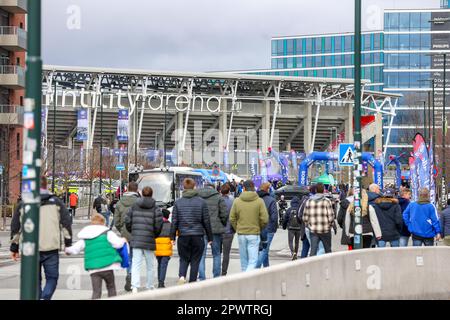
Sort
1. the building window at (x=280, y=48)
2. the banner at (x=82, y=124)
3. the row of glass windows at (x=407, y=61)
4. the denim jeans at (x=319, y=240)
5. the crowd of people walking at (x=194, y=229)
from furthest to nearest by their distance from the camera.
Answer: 1. the building window at (x=280, y=48)
2. the row of glass windows at (x=407, y=61)
3. the banner at (x=82, y=124)
4. the denim jeans at (x=319, y=240)
5. the crowd of people walking at (x=194, y=229)

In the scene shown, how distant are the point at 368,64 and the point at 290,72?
18250 millimetres

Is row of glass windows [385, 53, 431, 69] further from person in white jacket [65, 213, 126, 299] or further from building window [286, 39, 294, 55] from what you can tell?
person in white jacket [65, 213, 126, 299]

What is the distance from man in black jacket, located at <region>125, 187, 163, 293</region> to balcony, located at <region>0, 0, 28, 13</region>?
50.2 m

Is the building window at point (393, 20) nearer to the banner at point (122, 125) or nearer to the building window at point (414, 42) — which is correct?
the building window at point (414, 42)

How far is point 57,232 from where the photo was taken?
45.8 feet

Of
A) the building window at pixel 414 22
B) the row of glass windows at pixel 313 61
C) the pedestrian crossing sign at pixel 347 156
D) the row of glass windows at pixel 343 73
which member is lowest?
the pedestrian crossing sign at pixel 347 156

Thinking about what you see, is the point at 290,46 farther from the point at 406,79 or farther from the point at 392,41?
the point at 406,79

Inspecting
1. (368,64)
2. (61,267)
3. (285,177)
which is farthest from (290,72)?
(61,267)

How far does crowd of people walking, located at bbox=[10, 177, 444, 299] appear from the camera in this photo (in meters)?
13.5

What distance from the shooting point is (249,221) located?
1834 centimetres

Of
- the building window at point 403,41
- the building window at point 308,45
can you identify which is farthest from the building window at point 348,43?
the building window at point 403,41

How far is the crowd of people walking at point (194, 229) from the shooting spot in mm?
13516

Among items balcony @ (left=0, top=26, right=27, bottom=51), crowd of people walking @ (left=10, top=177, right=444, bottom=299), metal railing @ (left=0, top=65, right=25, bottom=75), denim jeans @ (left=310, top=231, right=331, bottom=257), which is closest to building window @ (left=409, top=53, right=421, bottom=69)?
metal railing @ (left=0, top=65, right=25, bottom=75)

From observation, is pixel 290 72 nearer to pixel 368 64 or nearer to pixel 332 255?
pixel 368 64
